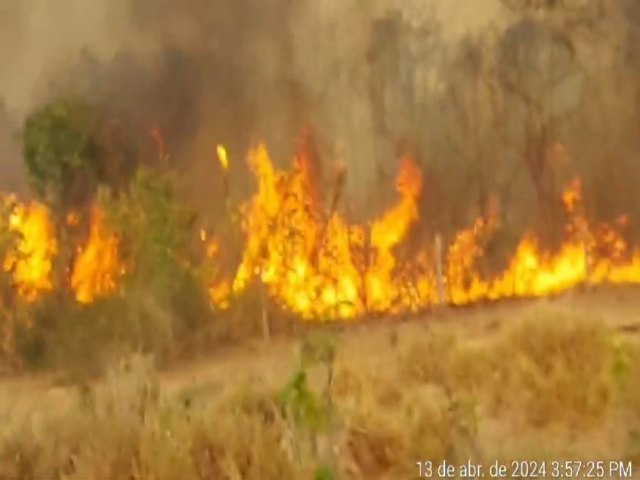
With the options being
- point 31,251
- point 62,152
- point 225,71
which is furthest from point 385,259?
point 31,251

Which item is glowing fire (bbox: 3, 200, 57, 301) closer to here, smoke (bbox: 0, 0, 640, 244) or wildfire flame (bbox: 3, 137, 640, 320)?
wildfire flame (bbox: 3, 137, 640, 320)

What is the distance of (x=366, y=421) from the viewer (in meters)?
6.06

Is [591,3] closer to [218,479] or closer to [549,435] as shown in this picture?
[549,435]

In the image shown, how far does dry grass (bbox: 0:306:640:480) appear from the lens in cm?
554

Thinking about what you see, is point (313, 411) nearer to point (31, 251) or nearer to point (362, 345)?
point (362, 345)

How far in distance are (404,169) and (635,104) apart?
2.22 metres

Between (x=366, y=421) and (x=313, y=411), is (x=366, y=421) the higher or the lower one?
the lower one

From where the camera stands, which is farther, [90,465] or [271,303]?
[271,303]

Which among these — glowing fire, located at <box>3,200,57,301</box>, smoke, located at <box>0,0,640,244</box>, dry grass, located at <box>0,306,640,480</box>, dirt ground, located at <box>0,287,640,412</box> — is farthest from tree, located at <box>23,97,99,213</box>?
dry grass, located at <box>0,306,640,480</box>

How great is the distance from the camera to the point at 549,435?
6.22 m

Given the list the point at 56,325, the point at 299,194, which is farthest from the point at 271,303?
the point at 56,325

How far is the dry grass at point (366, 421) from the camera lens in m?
5.54

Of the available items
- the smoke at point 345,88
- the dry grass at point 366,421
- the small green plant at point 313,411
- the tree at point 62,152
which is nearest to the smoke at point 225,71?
the smoke at point 345,88

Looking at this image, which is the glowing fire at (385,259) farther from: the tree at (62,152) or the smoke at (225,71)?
the tree at (62,152)
